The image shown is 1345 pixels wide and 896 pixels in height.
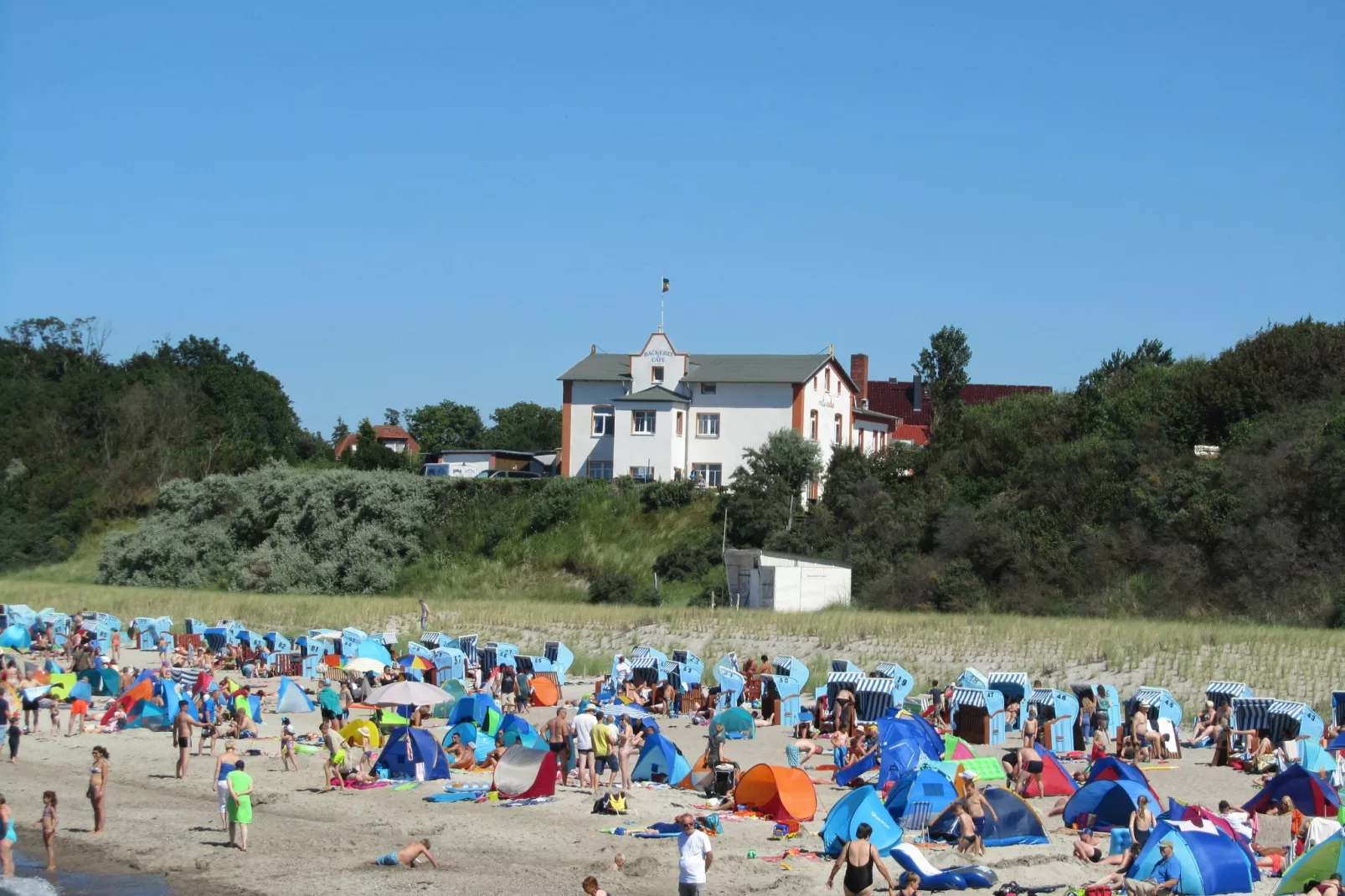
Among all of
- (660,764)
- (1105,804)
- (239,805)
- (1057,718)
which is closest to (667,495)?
(1057,718)

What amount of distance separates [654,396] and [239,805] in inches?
1566

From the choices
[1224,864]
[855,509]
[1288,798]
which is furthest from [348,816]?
[855,509]

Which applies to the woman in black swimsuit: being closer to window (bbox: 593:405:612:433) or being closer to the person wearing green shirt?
the person wearing green shirt

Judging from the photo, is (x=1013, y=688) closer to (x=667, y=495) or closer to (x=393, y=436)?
(x=667, y=495)

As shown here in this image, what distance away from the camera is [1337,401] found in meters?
41.3

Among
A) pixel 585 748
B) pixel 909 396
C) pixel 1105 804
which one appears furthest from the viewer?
pixel 909 396

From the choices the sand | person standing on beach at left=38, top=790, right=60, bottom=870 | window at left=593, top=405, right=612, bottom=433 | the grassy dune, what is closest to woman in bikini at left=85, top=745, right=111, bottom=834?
the sand

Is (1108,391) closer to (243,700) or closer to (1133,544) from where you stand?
(1133,544)

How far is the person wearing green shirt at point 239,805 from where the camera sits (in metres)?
15.2

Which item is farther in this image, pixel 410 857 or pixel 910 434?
pixel 910 434

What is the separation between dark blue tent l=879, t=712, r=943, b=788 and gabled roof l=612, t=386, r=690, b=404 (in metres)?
36.2

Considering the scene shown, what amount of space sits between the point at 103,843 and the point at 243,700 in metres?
7.03

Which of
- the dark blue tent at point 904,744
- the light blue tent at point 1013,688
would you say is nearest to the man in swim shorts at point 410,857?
the dark blue tent at point 904,744

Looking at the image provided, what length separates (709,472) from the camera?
182 ft
